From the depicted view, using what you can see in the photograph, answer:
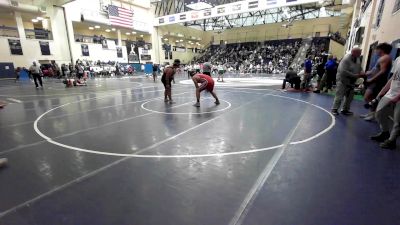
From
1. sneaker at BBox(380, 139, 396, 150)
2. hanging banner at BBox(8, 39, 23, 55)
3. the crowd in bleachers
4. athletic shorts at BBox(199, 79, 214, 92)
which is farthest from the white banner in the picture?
sneaker at BBox(380, 139, 396, 150)

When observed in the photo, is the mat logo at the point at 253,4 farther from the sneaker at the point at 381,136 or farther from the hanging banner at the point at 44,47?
the sneaker at the point at 381,136

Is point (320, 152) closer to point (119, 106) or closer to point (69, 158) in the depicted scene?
point (69, 158)

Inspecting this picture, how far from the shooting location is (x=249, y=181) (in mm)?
3008

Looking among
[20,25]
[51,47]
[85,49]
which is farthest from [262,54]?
[20,25]

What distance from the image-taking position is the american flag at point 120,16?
27.5m

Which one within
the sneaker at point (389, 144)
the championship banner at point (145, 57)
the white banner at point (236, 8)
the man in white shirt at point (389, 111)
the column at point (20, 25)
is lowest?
the sneaker at point (389, 144)

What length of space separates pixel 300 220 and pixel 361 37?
1730 cm

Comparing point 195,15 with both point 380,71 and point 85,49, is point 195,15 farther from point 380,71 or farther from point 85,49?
point 380,71

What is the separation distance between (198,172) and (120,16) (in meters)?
29.8

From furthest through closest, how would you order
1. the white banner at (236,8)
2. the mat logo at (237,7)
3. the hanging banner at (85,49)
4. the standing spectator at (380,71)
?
the hanging banner at (85,49) < the mat logo at (237,7) < the white banner at (236,8) < the standing spectator at (380,71)

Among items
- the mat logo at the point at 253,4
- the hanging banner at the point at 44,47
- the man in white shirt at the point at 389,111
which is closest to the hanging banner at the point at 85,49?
the hanging banner at the point at 44,47

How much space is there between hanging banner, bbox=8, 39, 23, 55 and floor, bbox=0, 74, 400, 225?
72.1 feet

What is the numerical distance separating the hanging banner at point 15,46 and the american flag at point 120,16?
9.54 meters

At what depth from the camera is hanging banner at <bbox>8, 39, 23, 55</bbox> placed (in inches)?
880
